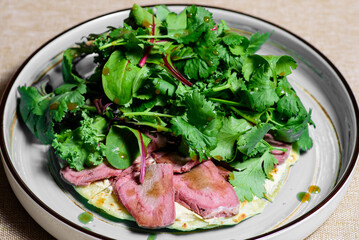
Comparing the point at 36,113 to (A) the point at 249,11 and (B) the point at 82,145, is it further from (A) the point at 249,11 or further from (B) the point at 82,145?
(A) the point at 249,11

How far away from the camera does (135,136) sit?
2414 mm

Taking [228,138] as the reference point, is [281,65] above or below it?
above

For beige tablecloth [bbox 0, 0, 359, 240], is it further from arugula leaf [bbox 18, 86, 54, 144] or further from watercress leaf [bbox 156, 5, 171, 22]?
watercress leaf [bbox 156, 5, 171, 22]

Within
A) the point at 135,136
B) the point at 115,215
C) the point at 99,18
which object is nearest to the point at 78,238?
the point at 115,215

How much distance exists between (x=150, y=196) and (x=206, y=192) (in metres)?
0.27

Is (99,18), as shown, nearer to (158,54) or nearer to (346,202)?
(158,54)

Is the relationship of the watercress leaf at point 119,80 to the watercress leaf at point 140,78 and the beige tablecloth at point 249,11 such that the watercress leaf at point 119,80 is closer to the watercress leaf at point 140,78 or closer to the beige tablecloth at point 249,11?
the watercress leaf at point 140,78

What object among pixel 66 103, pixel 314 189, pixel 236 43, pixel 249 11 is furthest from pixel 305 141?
pixel 249 11

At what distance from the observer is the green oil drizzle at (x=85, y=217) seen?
2.25 meters

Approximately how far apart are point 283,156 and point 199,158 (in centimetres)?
46

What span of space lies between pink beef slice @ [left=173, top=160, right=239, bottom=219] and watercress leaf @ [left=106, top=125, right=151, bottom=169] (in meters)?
0.25

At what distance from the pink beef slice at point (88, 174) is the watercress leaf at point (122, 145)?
51 millimetres

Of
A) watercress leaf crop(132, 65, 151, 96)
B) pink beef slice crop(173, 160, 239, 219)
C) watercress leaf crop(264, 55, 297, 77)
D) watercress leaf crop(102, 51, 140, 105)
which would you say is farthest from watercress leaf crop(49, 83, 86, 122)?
watercress leaf crop(264, 55, 297, 77)

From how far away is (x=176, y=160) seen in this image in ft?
7.93
